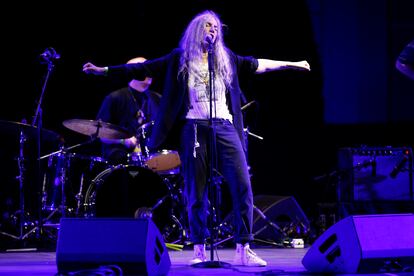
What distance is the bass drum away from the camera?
23.1 ft

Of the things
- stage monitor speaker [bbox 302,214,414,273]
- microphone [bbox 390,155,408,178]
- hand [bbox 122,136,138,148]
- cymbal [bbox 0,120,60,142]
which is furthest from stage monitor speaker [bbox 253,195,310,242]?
stage monitor speaker [bbox 302,214,414,273]

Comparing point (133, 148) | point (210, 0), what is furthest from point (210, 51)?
point (210, 0)

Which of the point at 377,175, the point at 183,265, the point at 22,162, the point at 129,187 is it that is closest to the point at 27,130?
the point at 22,162

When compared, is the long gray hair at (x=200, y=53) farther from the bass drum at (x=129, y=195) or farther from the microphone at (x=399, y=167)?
the microphone at (x=399, y=167)

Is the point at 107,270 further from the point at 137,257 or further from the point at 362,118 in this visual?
the point at 362,118

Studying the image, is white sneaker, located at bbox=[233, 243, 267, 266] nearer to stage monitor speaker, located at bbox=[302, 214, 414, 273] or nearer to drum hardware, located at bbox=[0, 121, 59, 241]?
stage monitor speaker, located at bbox=[302, 214, 414, 273]

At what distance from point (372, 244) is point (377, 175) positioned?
444cm

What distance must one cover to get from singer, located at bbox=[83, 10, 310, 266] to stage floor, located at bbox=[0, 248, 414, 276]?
0.24m

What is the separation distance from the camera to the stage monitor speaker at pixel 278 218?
7441 mm

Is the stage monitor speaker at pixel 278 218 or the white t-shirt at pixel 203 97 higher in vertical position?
the white t-shirt at pixel 203 97

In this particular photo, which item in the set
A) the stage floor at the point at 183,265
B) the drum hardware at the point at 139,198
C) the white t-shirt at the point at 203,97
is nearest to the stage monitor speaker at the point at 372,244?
the stage floor at the point at 183,265

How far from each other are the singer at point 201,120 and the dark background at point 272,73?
2944 mm

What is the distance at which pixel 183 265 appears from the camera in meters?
4.86

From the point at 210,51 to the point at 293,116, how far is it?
4078 millimetres
